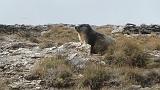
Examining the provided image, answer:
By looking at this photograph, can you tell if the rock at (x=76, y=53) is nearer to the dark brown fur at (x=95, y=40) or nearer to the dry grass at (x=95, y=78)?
the dark brown fur at (x=95, y=40)

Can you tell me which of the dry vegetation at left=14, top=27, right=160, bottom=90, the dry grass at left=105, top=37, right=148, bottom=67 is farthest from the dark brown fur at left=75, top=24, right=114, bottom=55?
the dry vegetation at left=14, top=27, right=160, bottom=90

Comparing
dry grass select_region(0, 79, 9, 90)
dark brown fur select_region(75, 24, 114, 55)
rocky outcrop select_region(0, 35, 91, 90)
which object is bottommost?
dry grass select_region(0, 79, 9, 90)

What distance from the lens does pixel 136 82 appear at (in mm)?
13617

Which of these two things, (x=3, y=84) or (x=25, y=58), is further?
(x=25, y=58)

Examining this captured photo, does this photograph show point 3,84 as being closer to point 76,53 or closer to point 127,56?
point 76,53

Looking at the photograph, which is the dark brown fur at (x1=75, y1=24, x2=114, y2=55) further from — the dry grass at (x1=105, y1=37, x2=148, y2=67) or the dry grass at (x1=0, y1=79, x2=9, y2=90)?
the dry grass at (x1=0, y1=79, x2=9, y2=90)

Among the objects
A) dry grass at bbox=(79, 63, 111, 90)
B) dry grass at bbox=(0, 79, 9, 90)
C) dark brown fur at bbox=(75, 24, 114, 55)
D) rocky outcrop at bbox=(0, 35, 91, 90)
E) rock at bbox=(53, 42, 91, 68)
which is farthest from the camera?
dark brown fur at bbox=(75, 24, 114, 55)

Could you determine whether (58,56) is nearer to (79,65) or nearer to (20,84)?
(79,65)

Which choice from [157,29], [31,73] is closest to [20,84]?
[31,73]

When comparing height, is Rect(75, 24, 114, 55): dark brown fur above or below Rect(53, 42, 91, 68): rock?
above

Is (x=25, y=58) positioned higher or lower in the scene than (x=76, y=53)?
lower

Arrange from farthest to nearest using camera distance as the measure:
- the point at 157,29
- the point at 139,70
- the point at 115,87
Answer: the point at 157,29 → the point at 139,70 → the point at 115,87

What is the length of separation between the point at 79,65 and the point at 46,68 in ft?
3.70

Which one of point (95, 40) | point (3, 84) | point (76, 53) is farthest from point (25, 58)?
point (3, 84)
